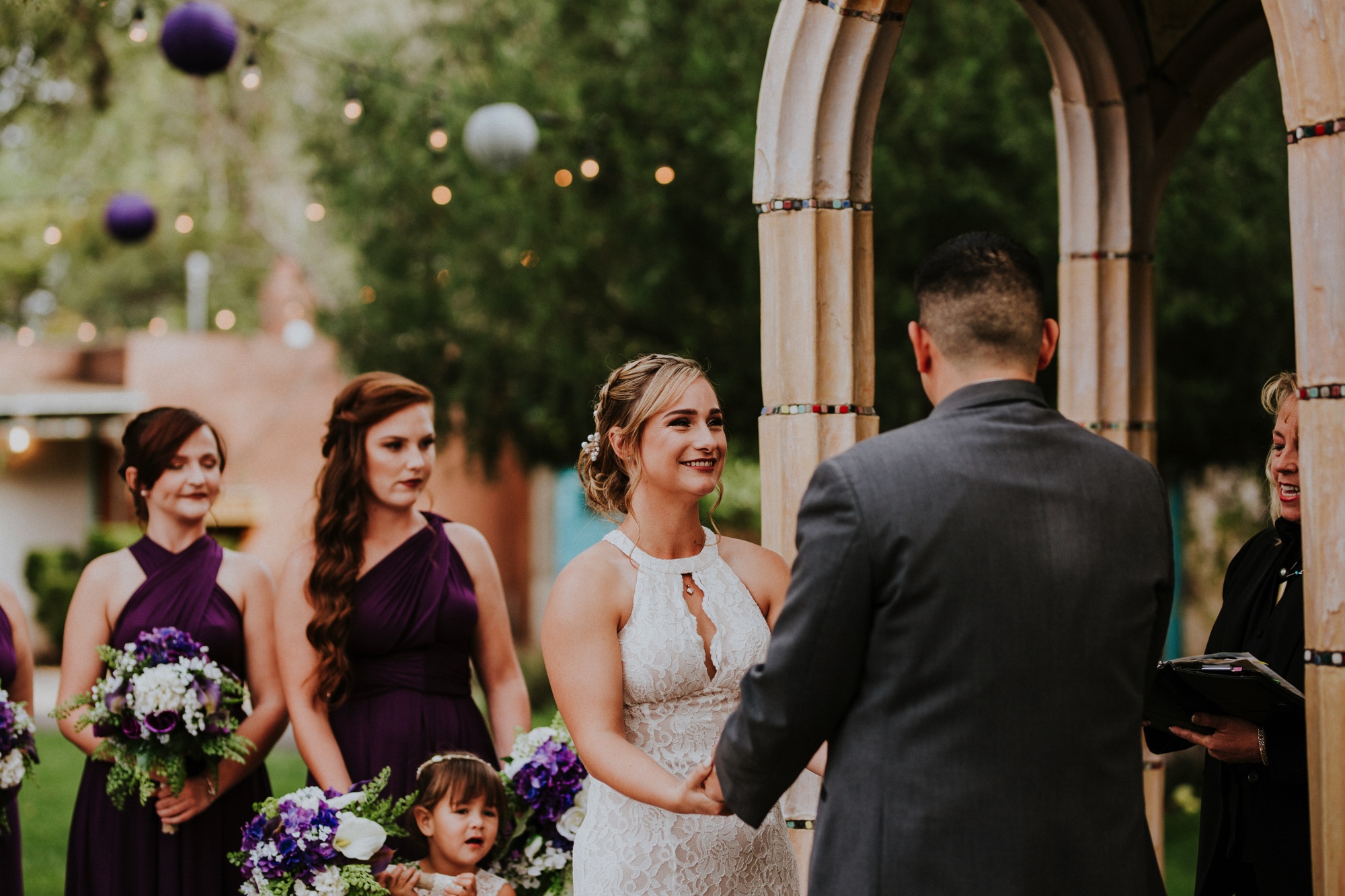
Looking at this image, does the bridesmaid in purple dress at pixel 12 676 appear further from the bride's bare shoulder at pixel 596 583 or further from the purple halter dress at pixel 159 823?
the bride's bare shoulder at pixel 596 583

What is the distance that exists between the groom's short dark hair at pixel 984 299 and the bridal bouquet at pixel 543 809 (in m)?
1.68

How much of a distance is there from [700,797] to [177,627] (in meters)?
2.13

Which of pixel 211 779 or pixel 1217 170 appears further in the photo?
pixel 1217 170

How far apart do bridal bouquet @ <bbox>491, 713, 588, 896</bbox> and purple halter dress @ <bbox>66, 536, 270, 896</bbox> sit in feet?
3.47

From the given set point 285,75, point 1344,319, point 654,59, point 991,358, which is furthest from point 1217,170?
point 285,75

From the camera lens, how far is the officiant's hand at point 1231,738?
10.3 ft

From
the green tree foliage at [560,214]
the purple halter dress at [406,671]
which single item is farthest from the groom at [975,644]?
the green tree foliage at [560,214]

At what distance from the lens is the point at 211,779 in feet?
12.9

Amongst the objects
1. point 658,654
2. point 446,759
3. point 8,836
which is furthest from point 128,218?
point 658,654

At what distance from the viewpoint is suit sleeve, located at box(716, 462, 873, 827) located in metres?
2.17

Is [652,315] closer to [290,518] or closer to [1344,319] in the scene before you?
[1344,319]

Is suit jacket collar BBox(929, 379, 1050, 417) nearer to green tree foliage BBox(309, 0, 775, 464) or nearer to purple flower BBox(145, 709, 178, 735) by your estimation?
purple flower BBox(145, 709, 178, 735)

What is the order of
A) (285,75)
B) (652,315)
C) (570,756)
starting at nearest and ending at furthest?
(570,756) → (652,315) → (285,75)

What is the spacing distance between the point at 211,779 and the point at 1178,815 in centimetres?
715
